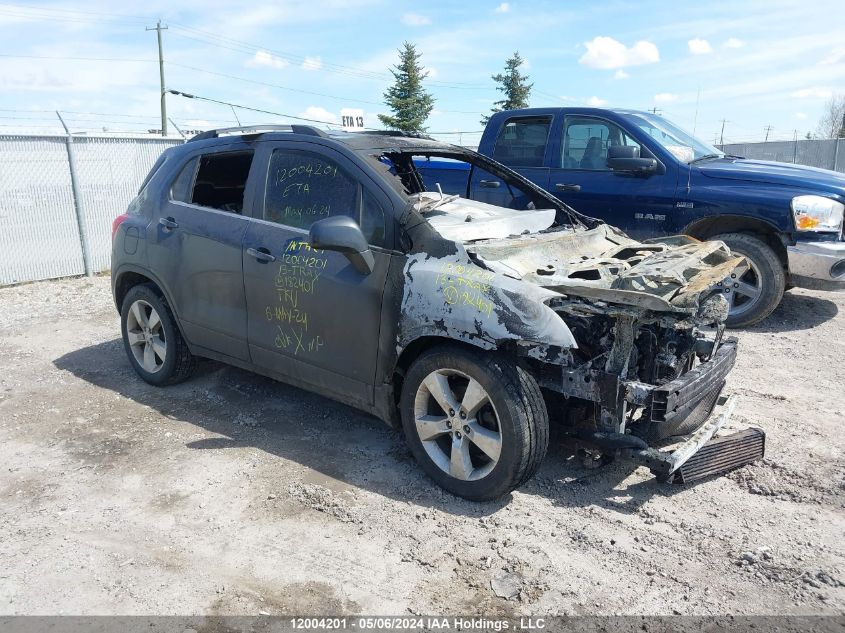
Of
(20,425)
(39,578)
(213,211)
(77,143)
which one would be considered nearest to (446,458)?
(39,578)

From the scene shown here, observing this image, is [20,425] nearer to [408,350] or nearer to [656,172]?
[408,350]

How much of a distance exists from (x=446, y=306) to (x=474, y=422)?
2.03 ft

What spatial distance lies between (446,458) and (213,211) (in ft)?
7.82

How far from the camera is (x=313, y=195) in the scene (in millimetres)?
4008

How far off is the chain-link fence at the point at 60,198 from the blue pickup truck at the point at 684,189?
5.81 metres

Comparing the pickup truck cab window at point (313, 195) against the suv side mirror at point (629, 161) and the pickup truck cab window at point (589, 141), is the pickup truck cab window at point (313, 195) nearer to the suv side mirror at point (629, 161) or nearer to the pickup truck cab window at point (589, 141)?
the suv side mirror at point (629, 161)

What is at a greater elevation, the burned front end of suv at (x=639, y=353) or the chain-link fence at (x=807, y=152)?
the chain-link fence at (x=807, y=152)

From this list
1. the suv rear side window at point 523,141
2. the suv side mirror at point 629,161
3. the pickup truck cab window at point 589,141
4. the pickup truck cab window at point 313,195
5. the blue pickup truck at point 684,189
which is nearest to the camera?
the pickup truck cab window at point 313,195

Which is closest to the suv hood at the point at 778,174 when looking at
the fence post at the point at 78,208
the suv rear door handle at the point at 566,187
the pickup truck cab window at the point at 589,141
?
the pickup truck cab window at the point at 589,141

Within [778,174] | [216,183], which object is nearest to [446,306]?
[216,183]

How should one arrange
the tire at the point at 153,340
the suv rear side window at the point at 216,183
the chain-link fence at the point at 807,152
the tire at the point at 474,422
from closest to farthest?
the tire at the point at 474,422
the suv rear side window at the point at 216,183
the tire at the point at 153,340
the chain-link fence at the point at 807,152

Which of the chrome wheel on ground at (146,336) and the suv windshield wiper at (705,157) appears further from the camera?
the suv windshield wiper at (705,157)

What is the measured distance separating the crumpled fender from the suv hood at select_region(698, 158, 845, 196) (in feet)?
13.9

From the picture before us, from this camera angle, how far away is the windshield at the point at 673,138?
6871 millimetres
